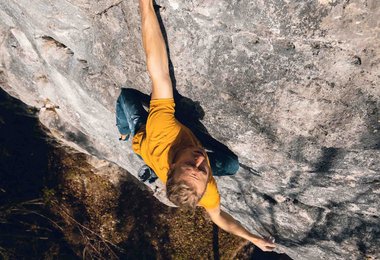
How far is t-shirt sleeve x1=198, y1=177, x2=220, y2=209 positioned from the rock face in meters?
0.64

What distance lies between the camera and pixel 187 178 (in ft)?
11.1

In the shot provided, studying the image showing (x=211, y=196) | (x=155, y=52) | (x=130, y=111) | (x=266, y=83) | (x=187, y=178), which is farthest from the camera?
(x=130, y=111)

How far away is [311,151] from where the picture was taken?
3.97 meters

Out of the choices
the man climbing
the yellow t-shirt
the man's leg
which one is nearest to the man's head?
the man climbing

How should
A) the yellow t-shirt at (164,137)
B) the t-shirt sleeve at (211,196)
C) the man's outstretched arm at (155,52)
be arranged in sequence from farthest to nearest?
the t-shirt sleeve at (211,196)
the yellow t-shirt at (164,137)
the man's outstretched arm at (155,52)

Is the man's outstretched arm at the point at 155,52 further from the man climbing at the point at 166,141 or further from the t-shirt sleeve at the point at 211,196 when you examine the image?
the t-shirt sleeve at the point at 211,196

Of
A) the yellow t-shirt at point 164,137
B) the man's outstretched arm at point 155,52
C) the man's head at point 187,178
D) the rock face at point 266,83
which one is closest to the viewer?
the rock face at point 266,83

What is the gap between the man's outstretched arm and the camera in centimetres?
358

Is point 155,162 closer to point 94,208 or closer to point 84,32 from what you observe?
point 84,32

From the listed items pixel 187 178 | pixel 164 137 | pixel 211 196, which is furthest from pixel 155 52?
pixel 211 196

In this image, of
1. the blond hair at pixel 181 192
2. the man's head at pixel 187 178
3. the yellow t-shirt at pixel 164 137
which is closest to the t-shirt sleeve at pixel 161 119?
the yellow t-shirt at pixel 164 137

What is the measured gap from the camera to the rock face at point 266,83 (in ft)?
10.4

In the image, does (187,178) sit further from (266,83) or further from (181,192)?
(266,83)

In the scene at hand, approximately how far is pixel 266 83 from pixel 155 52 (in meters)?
1.14
